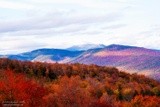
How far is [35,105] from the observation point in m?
115

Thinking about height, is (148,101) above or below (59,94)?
below

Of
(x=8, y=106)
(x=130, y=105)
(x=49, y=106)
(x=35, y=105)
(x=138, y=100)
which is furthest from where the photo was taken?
(x=138, y=100)

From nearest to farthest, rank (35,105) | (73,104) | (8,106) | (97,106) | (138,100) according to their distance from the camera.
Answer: (8,106), (73,104), (35,105), (97,106), (138,100)

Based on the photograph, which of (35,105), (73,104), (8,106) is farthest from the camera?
(35,105)

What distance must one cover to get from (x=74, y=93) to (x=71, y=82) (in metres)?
5.74

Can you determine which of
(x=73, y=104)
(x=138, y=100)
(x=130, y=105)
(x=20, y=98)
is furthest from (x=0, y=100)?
(x=138, y=100)

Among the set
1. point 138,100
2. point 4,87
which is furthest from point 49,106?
point 138,100

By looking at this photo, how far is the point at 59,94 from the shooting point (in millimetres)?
103562

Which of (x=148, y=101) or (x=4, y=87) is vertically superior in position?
(x=4, y=87)

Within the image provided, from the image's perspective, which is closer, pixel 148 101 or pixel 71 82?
pixel 71 82

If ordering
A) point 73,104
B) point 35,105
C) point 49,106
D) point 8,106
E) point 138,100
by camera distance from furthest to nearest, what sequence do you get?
point 138,100, point 35,105, point 49,106, point 73,104, point 8,106

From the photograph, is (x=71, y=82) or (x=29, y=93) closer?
(x=71, y=82)

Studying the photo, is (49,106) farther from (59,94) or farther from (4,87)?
(4,87)

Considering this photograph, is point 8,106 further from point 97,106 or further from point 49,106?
point 97,106
